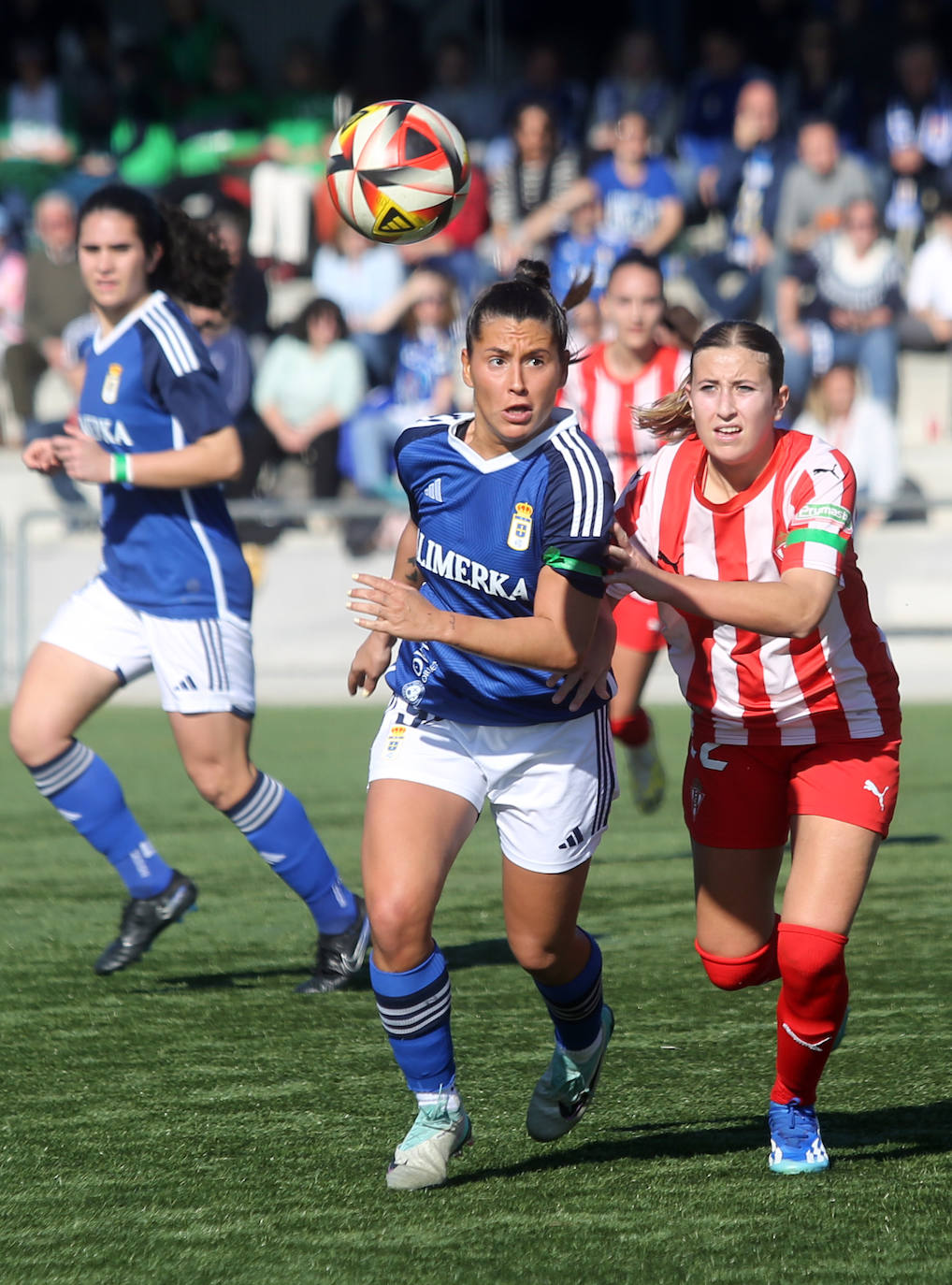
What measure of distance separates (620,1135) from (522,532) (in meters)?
1.27

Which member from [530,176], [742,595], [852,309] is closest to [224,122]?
[530,176]

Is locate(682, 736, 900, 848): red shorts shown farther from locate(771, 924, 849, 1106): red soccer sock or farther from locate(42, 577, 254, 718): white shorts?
locate(42, 577, 254, 718): white shorts

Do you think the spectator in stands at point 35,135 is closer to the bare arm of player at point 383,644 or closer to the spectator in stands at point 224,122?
the spectator in stands at point 224,122

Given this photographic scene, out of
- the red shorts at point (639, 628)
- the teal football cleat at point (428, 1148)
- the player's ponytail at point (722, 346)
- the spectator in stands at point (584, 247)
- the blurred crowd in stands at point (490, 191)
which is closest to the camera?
the teal football cleat at point (428, 1148)

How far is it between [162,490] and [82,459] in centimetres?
30

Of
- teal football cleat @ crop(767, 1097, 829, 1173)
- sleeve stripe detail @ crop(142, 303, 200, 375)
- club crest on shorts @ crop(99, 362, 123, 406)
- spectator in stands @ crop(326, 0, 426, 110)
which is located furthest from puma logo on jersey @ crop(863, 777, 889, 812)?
spectator in stands @ crop(326, 0, 426, 110)

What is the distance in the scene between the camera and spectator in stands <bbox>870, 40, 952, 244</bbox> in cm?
1462

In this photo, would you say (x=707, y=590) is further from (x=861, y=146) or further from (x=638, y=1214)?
(x=861, y=146)

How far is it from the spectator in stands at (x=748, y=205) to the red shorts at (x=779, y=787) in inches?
417

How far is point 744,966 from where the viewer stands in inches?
156

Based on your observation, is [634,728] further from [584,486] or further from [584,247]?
[584,247]

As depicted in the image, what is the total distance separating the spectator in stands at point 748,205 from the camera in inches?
559

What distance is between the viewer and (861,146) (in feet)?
49.1

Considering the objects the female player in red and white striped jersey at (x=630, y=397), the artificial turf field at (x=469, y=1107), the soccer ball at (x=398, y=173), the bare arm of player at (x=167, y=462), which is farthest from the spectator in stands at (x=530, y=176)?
the bare arm of player at (x=167, y=462)
